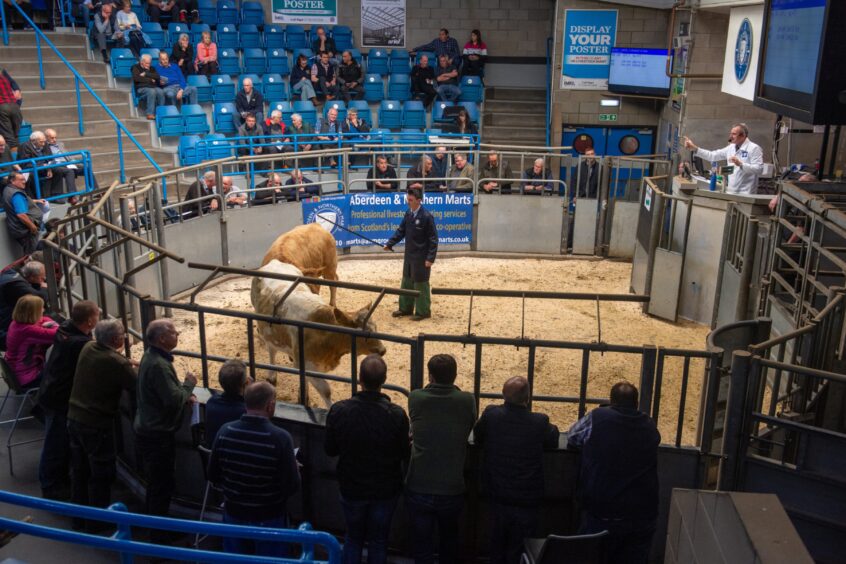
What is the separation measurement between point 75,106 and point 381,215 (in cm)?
651

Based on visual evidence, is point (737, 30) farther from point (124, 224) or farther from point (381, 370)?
point (381, 370)

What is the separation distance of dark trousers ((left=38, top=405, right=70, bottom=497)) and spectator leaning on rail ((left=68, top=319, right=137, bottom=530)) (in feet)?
0.93

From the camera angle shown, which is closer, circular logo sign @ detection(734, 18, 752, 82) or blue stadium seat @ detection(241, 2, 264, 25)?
circular logo sign @ detection(734, 18, 752, 82)

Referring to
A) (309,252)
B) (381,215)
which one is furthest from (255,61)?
(309,252)

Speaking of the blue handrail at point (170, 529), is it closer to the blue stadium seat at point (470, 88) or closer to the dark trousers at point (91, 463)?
the dark trousers at point (91, 463)

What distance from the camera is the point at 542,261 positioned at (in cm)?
1385

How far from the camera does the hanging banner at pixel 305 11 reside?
66.8 feet

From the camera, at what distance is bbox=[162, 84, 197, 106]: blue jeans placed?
53.5ft

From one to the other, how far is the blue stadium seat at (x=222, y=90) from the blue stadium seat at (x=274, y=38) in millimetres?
2576

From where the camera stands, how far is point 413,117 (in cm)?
1844

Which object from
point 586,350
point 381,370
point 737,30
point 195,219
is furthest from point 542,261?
point 381,370

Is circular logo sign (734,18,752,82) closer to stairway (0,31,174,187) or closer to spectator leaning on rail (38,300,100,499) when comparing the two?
spectator leaning on rail (38,300,100,499)

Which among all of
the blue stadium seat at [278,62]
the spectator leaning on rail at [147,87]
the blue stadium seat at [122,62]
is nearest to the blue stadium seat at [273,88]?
the blue stadium seat at [278,62]

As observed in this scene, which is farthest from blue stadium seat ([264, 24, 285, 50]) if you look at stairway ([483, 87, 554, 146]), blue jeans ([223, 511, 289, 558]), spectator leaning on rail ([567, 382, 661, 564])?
spectator leaning on rail ([567, 382, 661, 564])
